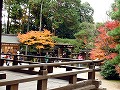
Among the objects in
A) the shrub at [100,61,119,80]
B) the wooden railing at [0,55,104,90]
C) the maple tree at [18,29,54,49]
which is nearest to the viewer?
the wooden railing at [0,55,104,90]

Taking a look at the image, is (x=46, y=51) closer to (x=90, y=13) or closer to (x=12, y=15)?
(x=12, y=15)

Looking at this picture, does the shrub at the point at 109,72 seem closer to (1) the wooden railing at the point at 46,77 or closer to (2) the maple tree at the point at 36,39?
(1) the wooden railing at the point at 46,77

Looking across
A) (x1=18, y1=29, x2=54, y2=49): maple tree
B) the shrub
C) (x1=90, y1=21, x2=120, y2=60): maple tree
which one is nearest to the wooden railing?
(x1=90, y1=21, x2=120, y2=60): maple tree

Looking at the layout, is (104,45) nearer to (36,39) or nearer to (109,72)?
(109,72)

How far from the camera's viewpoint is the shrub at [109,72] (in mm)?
18928

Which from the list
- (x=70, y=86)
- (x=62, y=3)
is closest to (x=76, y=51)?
(x=62, y=3)

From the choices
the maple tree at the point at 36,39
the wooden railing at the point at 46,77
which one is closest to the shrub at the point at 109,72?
the wooden railing at the point at 46,77

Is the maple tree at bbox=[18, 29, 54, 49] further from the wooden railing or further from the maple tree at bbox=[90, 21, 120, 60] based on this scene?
the wooden railing

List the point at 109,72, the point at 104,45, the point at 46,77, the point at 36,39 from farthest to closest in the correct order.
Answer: the point at 36,39 → the point at 104,45 → the point at 109,72 → the point at 46,77

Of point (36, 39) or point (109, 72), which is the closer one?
point (109, 72)

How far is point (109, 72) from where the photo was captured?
18969 millimetres

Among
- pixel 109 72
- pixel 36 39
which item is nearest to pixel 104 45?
pixel 109 72

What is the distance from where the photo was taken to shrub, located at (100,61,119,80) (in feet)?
62.1

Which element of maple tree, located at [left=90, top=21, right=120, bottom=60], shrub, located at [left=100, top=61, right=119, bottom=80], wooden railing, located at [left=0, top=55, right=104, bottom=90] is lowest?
shrub, located at [left=100, top=61, right=119, bottom=80]
